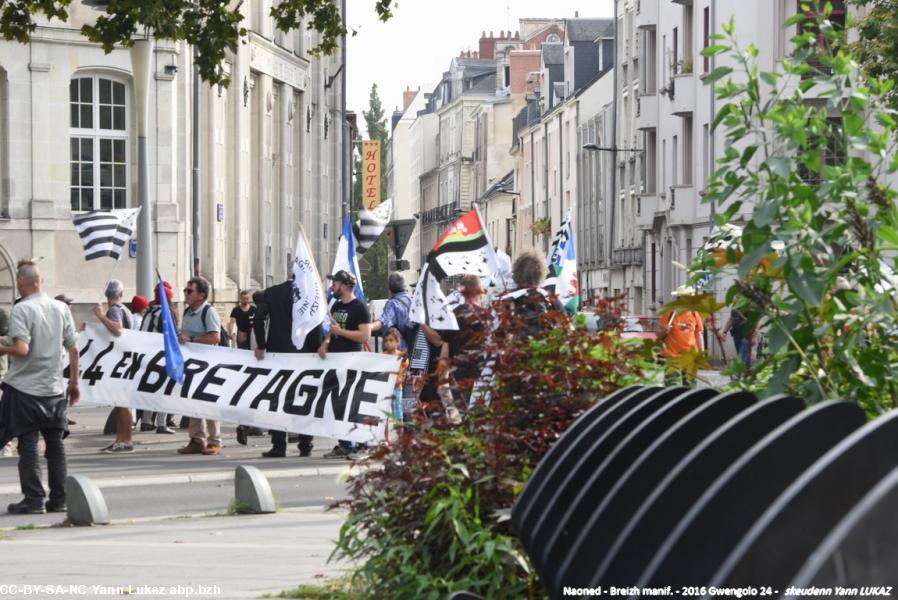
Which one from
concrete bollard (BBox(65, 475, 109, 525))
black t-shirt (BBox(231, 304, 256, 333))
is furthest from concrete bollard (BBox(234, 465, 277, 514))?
black t-shirt (BBox(231, 304, 256, 333))

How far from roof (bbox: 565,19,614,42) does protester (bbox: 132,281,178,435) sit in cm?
6275

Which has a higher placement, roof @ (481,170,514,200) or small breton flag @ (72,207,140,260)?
roof @ (481,170,514,200)

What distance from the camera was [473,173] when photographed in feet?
402

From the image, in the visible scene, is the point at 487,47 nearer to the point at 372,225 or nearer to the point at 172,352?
the point at 372,225

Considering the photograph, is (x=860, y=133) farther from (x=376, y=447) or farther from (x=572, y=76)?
(x=572, y=76)

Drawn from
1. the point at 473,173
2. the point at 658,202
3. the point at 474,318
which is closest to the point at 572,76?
the point at 658,202

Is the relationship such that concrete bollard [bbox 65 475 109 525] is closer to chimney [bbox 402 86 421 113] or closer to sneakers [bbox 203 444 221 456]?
sneakers [bbox 203 444 221 456]

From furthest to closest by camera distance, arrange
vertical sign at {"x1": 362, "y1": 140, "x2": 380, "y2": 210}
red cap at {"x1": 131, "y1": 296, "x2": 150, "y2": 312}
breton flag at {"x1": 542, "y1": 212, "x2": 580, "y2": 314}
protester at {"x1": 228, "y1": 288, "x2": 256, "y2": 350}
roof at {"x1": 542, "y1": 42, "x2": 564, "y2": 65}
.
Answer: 1. vertical sign at {"x1": 362, "y1": 140, "x2": 380, "y2": 210}
2. roof at {"x1": 542, "y1": 42, "x2": 564, "y2": 65}
3. protester at {"x1": 228, "y1": 288, "x2": 256, "y2": 350}
4. red cap at {"x1": 131, "y1": 296, "x2": 150, "y2": 312}
5. breton flag at {"x1": 542, "y1": 212, "x2": 580, "y2": 314}

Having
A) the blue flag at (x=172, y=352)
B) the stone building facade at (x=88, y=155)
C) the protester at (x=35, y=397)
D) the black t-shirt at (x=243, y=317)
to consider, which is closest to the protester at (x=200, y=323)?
the blue flag at (x=172, y=352)

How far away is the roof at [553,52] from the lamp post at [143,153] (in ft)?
235

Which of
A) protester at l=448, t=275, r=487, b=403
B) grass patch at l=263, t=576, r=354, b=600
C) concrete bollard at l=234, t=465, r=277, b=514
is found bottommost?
concrete bollard at l=234, t=465, r=277, b=514

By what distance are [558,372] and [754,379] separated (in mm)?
793

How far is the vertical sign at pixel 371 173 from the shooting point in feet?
366

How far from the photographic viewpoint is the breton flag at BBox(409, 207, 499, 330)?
14758 millimetres
